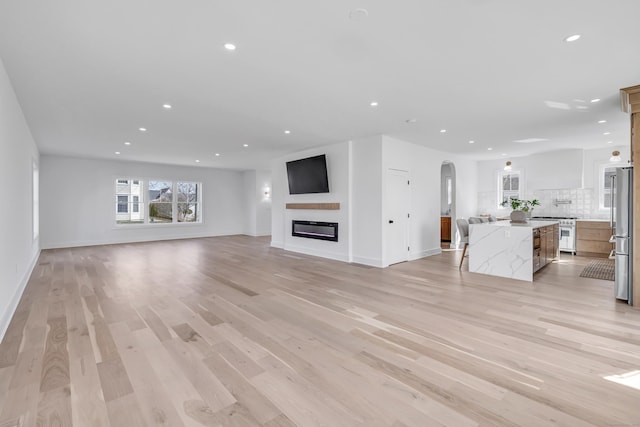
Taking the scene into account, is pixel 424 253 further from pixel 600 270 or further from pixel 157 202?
pixel 157 202

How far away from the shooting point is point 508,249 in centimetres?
491

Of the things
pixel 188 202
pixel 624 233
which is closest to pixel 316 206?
pixel 624 233

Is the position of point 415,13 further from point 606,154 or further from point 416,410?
point 606,154

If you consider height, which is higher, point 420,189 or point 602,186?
point 602,186

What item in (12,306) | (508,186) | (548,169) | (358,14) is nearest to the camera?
(358,14)

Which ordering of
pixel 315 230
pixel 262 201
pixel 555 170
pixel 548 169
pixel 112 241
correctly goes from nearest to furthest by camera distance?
pixel 315 230 < pixel 555 170 < pixel 548 169 < pixel 112 241 < pixel 262 201

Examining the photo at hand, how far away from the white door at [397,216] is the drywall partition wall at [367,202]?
233mm

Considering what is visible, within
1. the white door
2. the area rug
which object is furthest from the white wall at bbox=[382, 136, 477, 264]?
the area rug

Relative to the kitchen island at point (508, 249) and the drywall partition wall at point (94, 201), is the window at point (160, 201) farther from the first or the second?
the kitchen island at point (508, 249)

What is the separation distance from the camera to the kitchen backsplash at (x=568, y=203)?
7.41m

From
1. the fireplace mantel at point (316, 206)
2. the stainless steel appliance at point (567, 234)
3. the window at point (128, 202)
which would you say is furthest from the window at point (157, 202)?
the stainless steel appliance at point (567, 234)

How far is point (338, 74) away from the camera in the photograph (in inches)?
123

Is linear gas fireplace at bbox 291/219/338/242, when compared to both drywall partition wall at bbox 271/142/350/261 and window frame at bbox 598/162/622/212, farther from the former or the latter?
window frame at bbox 598/162/622/212

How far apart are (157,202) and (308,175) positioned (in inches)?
242
